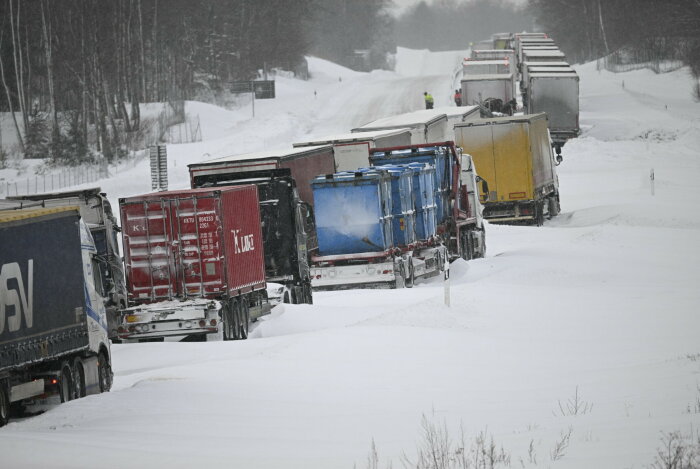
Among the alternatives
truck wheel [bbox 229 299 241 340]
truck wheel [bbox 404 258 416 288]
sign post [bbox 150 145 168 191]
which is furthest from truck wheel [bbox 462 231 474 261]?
sign post [bbox 150 145 168 191]

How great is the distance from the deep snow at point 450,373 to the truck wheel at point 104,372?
51 centimetres

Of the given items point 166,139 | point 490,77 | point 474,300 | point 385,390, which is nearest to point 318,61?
point 166,139

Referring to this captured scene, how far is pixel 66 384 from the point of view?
52.1 feet

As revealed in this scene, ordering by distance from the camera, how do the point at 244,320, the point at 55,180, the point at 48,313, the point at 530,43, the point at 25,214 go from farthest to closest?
the point at 530,43 < the point at 55,180 < the point at 244,320 < the point at 48,313 < the point at 25,214

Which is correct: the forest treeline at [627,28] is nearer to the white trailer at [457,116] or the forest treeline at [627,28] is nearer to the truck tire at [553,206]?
the white trailer at [457,116]

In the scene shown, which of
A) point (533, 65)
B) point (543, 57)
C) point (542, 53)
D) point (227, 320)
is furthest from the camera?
point (542, 53)

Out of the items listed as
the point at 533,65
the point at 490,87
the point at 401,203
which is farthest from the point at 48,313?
the point at 533,65

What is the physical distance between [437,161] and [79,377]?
16.9 meters

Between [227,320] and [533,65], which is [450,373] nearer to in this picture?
[227,320]

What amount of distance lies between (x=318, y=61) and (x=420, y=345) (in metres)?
104

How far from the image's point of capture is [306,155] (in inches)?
1193

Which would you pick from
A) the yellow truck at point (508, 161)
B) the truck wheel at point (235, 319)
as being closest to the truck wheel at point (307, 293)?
the truck wheel at point (235, 319)

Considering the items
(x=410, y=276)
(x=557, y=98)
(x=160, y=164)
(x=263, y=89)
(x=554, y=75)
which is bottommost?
(x=410, y=276)

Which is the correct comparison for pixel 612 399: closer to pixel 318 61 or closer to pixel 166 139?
pixel 166 139
